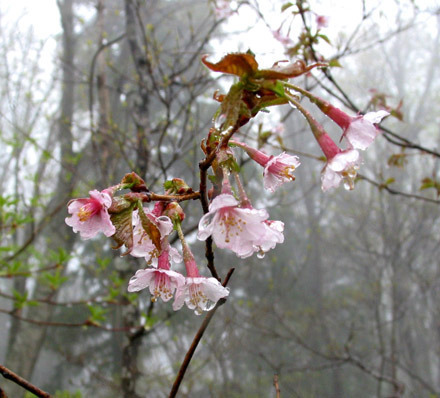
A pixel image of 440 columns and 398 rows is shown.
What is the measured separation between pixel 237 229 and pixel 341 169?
24cm

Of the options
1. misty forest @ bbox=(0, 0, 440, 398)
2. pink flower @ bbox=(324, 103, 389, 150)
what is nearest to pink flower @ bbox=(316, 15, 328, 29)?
misty forest @ bbox=(0, 0, 440, 398)

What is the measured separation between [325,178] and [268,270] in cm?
932

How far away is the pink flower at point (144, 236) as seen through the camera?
2.58 ft

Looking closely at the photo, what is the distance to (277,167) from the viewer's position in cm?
84

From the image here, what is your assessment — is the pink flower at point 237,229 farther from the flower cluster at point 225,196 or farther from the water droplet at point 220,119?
the water droplet at point 220,119

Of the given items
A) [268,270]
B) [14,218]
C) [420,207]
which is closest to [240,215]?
[14,218]

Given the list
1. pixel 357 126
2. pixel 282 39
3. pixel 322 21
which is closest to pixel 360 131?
pixel 357 126

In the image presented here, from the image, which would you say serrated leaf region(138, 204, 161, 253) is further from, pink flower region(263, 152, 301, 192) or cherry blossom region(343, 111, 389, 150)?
cherry blossom region(343, 111, 389, 150)

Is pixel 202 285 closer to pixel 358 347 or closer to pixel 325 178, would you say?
pixel 325 178

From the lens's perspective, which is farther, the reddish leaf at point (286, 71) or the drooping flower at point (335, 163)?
the drooping flower at point (335, 163)

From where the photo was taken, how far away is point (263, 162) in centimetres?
82

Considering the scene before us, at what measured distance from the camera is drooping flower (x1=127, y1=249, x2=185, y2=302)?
816mm

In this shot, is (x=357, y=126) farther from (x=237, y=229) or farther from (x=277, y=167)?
(x=237, y=229)

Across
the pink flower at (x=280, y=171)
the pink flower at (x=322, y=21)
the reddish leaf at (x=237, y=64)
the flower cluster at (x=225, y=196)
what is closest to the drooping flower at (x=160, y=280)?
the flower cluster at (x=225, y=196)
